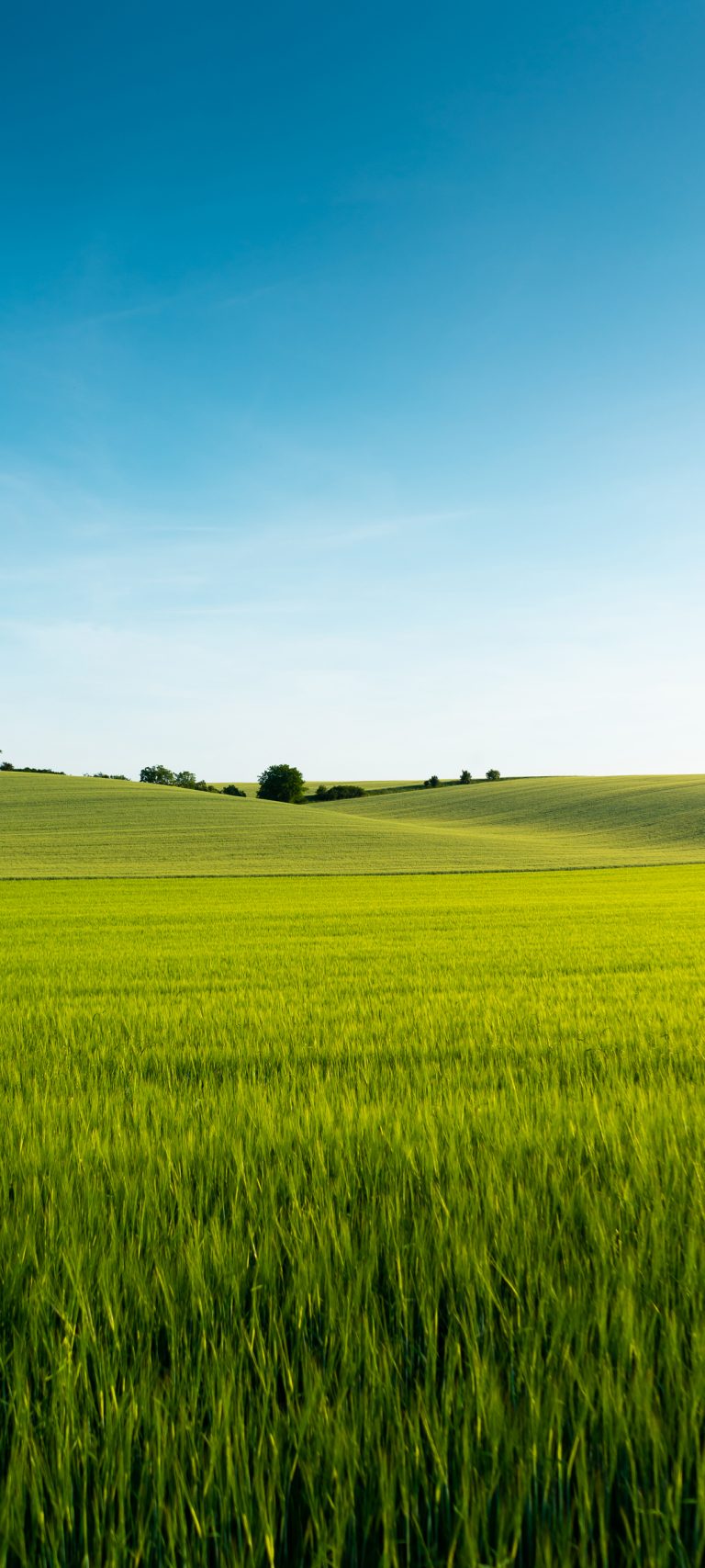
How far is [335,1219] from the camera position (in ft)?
8.61

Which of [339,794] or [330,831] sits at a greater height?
[339,794]

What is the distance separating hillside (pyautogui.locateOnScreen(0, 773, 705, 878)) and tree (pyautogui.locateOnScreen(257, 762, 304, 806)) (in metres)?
13.5

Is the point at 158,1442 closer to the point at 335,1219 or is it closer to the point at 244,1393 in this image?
the point at 244,1393

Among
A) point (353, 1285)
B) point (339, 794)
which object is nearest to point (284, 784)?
point (339, 794)

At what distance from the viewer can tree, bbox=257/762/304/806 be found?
298 feet

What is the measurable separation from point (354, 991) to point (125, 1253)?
6034mm

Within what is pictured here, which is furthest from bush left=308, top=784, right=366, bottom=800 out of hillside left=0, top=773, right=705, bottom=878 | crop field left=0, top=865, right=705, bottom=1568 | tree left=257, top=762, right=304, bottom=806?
crop field left=0, top=865, right=705, bottom=1568

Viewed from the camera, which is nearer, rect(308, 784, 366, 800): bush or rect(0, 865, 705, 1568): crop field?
rect(0, 865, 705, 1568): crop field

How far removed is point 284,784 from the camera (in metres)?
90.8

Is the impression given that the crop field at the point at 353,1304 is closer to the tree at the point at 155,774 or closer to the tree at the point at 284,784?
the tree at the point at 284,784

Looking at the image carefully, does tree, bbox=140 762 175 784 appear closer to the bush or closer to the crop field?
the bush

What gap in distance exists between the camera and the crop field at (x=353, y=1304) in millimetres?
1467

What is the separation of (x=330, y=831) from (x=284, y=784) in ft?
131

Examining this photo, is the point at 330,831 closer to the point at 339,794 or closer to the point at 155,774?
the point at 339,794
